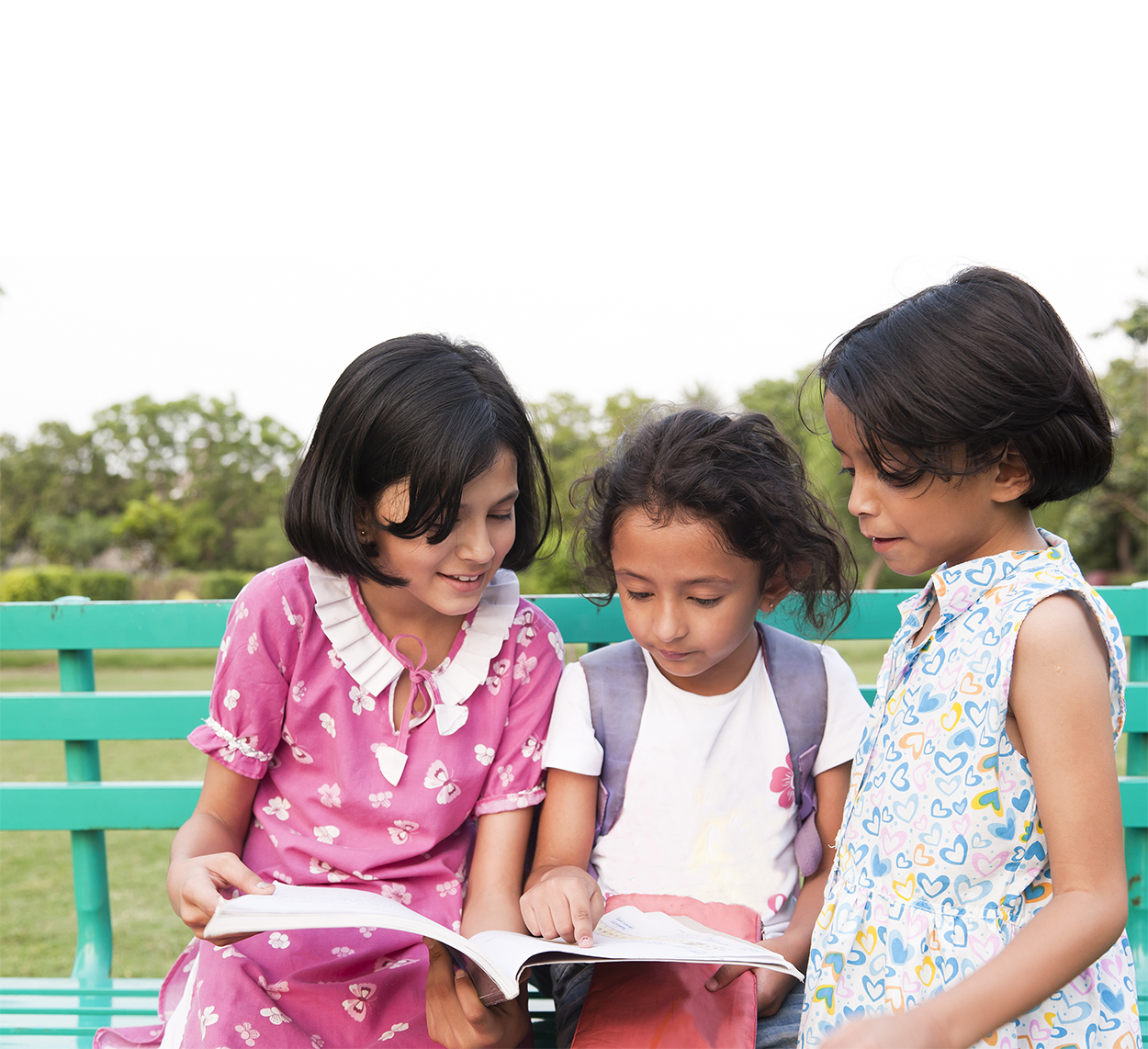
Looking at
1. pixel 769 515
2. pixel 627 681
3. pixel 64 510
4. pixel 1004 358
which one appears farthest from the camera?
pixel 64 510

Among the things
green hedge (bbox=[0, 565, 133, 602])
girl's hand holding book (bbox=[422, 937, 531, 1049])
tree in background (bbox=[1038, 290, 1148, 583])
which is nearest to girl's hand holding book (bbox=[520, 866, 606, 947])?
girl's hand holding book (bbox=[422, 937, 531, 1049])

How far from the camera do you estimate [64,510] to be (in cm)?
2967

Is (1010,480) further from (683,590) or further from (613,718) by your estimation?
(613,718)

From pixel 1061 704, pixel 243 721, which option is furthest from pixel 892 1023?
pixel 243 721

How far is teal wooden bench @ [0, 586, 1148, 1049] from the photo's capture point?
207cm

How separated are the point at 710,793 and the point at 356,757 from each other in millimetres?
627

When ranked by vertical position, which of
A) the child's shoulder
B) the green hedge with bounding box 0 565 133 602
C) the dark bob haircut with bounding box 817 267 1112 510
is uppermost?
the dark bob haircut with bounding box 817 267 1112 510

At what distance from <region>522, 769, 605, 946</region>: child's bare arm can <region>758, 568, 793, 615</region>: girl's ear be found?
0.44 meters

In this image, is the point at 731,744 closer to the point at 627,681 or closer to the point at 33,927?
the point at 627,681

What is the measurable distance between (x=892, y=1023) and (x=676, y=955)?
10.1 inches

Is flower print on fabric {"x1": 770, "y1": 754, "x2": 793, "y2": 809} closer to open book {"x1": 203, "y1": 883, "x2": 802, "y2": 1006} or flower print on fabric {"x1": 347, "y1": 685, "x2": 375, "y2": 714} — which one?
open book {"x1": 203, "y1": 883, "x2": 802, "y2": 1006}

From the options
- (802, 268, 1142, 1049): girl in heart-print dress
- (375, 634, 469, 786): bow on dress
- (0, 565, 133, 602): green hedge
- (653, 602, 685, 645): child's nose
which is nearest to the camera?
(802, 268, 1142, 1049): girl in heart-print dress

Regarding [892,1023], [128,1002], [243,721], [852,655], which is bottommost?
[852,655]

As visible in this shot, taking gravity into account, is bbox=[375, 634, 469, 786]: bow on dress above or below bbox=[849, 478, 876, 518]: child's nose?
below
